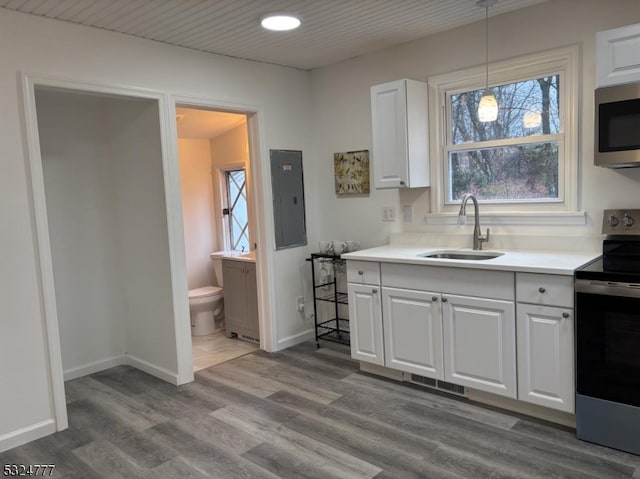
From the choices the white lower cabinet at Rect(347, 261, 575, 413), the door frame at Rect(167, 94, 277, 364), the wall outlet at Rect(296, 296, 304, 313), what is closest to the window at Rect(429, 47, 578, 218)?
the white lower cabinet at Rect(347, 261, 575, 413)

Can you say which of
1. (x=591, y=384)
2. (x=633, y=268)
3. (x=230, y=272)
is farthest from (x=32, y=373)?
(x=633, y=268)

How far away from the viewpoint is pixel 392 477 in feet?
7.25

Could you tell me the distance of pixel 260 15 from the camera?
2857mm

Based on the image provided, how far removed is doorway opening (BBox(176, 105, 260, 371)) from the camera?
14.4 ft

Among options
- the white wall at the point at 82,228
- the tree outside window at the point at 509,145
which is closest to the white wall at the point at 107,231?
the white wall at the point at 82,228

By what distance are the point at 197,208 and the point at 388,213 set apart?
233 cm

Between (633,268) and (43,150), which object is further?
(43,150)

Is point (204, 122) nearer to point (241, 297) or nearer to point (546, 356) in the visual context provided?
point (241, 297)

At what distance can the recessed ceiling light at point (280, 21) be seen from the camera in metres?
2.84

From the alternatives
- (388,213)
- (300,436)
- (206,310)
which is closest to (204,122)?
(206,310)

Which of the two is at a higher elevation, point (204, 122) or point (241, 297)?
point (204, 122)

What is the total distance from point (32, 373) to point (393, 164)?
8.40 feet

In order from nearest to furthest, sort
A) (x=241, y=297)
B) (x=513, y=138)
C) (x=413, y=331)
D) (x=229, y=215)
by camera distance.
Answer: (x=413, y=331) → (x=513, y=138) → (x=241, y=297) → (x=229, y=215)

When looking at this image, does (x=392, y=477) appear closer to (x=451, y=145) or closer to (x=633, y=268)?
(x=633, y=268)
